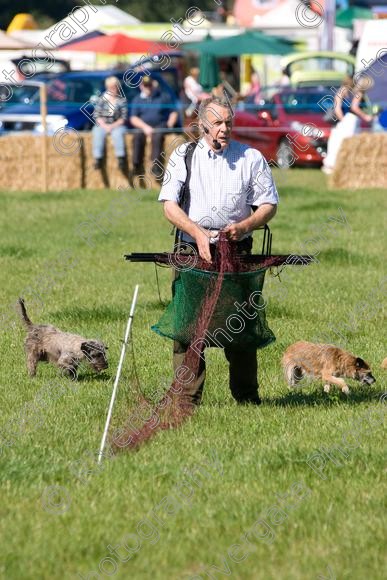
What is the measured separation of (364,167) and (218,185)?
60.7 ft

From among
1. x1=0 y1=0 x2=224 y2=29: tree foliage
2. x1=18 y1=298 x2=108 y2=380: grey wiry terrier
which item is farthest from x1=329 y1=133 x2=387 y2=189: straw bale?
x1=0 y1=0 x2=224 y2=29: tree foliage

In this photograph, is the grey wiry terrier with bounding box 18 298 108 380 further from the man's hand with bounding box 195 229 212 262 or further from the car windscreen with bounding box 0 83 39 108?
the car windscreen with bounding box 0 83 39 108

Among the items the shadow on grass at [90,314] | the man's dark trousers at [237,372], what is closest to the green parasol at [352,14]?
the shadow on grass at [90,314]

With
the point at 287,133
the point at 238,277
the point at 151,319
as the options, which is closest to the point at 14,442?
the point at 238,277

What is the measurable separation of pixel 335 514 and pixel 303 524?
0.80ft

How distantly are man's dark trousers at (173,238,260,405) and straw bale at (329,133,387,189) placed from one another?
17678mm

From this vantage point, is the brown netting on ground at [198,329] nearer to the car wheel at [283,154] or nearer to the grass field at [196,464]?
the grass field at [196,464]

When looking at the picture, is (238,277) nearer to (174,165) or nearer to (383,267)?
(174,165)

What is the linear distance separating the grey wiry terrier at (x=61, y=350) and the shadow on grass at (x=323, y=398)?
57.0 inches

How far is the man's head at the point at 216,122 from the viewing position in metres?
8.10

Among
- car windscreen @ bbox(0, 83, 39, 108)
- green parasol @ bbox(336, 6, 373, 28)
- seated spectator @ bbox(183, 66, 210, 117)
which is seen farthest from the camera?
green parasol @ bbox(336, 6, 373, 28)

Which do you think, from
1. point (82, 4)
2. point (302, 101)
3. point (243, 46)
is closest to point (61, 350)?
point (302, 101)

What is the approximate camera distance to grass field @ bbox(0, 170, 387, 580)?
5.89 m

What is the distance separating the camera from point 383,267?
51.6 ft
